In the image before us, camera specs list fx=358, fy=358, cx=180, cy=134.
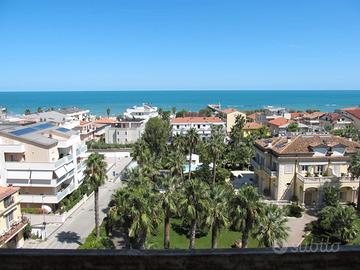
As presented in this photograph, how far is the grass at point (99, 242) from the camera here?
2617 cm

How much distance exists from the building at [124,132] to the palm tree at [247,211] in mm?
58927

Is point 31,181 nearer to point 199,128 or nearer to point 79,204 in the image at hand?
point 79,204

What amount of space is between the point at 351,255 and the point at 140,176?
24.2 metres

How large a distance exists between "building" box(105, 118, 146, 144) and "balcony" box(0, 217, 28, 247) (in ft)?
166

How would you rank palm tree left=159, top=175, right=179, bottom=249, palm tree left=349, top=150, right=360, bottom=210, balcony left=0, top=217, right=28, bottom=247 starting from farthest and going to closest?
palm tree left=349, top=150, right=360, bottom=210
balcony left=0, top=217, right=28, bottom=247
palm tree left=159, top=175, right=179, bottom=249

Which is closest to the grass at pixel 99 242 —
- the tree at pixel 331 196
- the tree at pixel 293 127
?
the tree at pixel 331 196

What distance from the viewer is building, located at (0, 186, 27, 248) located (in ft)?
90.0

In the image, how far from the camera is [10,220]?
2889 cm

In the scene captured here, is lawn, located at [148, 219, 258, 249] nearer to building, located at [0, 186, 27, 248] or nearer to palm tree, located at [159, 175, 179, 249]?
palm tree, located at [159, 175, 179, 249]

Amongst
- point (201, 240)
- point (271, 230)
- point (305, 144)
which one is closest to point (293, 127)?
point (305, 144)

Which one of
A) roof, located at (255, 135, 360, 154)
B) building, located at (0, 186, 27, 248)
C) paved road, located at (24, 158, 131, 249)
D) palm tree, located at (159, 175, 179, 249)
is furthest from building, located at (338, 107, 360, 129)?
building, located at (0, 186, 27, 248)

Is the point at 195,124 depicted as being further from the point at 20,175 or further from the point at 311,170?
the point at 20,175

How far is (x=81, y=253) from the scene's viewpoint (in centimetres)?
648

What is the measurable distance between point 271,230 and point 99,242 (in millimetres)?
12564
